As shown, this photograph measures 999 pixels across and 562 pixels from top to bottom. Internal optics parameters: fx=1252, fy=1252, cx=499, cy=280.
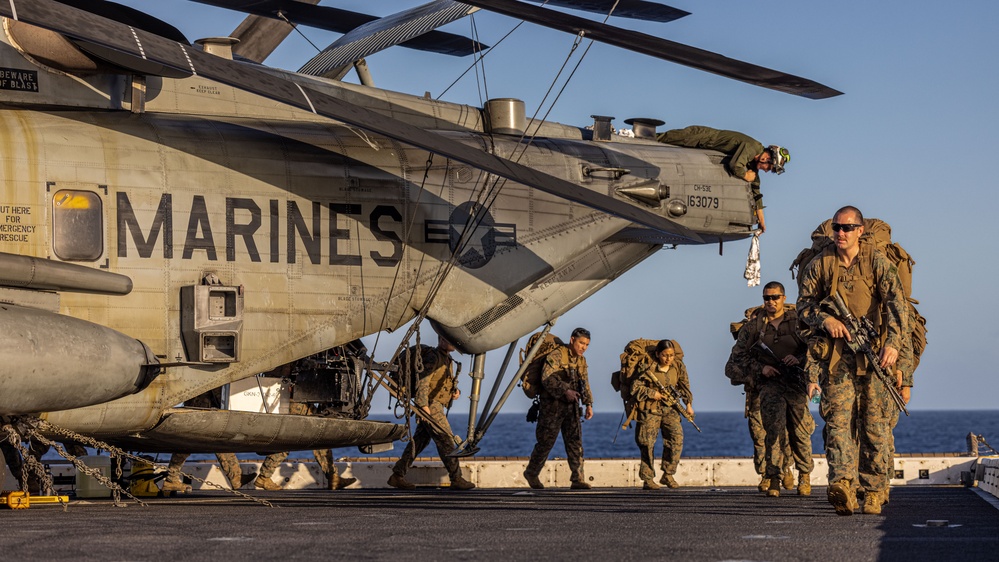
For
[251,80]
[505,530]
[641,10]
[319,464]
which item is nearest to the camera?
[505,530]

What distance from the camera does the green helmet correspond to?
1311cm

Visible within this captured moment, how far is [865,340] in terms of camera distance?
915 cm

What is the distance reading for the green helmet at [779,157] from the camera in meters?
13.1

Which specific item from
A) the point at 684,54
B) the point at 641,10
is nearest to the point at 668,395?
the point at 641,10

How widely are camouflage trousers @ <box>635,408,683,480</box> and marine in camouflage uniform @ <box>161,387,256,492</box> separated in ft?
15.9

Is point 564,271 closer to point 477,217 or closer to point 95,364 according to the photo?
point 477,217

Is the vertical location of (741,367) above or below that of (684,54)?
below

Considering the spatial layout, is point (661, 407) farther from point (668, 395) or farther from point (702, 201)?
point (702, 201)

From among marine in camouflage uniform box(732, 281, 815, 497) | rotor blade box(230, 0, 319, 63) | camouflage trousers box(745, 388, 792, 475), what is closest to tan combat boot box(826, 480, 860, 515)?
marine in camouflage uniform box(732, 281, 815, 497)

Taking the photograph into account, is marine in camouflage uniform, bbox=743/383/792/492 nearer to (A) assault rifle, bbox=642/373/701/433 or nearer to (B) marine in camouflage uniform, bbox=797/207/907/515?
(A) assault rifle, bbox=642/373/701/433

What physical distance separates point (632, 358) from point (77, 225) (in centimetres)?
786

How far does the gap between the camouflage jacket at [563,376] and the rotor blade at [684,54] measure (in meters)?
5.34

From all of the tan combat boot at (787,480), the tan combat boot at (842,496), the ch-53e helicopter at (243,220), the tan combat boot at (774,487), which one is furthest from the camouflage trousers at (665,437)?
the tan combat boot at (842,496)

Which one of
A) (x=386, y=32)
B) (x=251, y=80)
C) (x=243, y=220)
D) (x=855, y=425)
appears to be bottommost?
(x=855, y=425)
